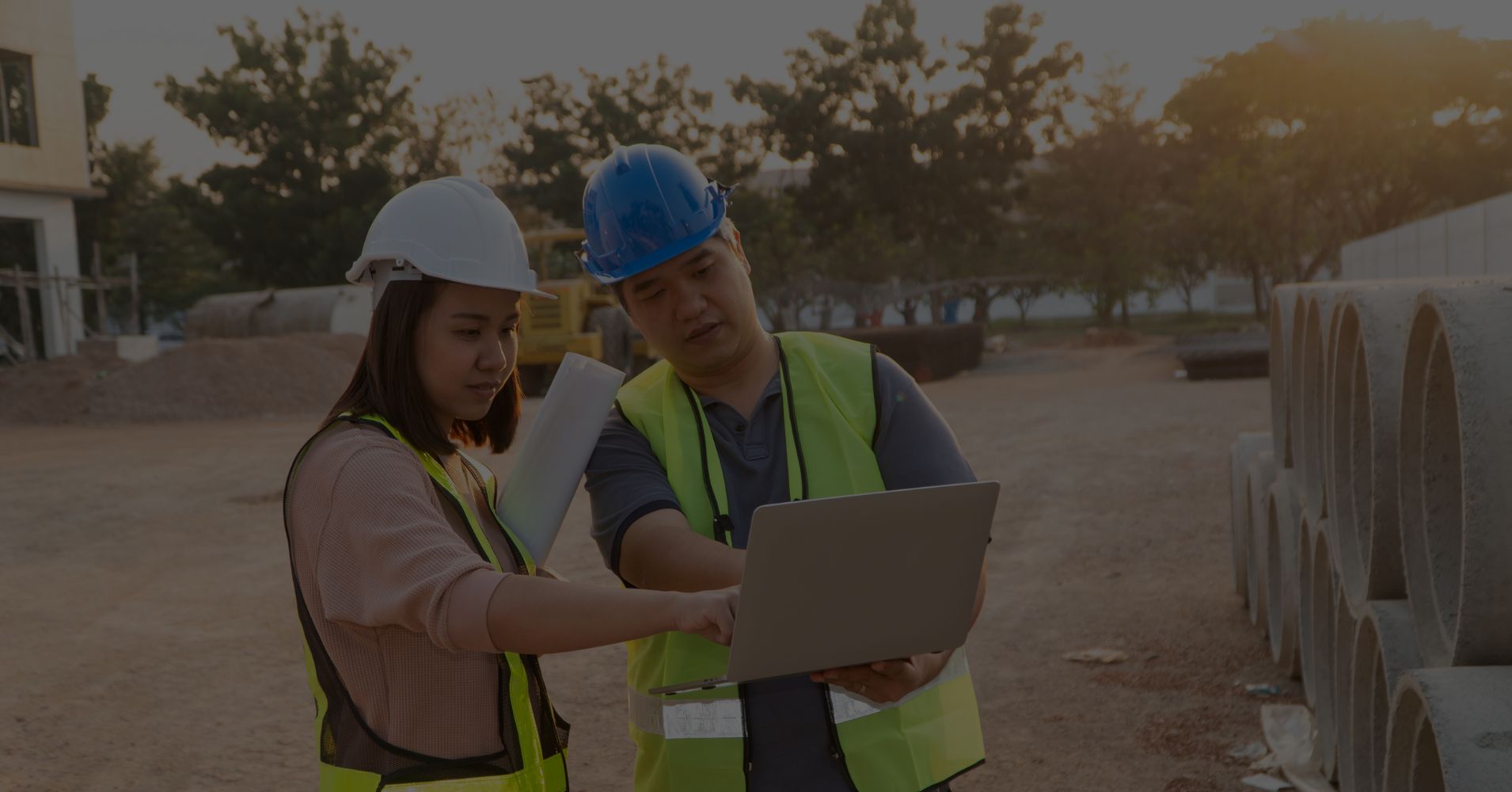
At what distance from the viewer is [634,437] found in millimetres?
2174

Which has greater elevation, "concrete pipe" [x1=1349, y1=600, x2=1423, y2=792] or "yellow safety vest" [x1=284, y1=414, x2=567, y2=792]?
"yellow safety vest" [x1=284, y1=414, x2=567, y2=792]

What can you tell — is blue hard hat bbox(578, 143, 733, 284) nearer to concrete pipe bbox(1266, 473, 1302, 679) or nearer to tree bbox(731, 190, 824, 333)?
concrete pipe bbox(1266, 473, 1302, 679)

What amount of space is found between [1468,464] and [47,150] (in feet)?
93.3

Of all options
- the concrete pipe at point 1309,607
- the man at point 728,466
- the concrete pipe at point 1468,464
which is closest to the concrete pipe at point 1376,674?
the concrete pipe at point 1468,464

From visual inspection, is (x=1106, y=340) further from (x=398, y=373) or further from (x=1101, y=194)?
(x=398, y=373)

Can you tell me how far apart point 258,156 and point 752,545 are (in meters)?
42.7

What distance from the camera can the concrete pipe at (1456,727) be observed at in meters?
1.74

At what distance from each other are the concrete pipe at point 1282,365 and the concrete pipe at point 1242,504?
64 centimetres

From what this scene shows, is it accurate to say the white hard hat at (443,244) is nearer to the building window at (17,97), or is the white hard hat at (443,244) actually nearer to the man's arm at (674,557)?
the man's arm at (674,557)

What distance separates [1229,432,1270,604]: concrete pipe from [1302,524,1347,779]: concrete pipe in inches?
75.7

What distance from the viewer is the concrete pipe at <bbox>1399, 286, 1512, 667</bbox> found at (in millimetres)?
1880

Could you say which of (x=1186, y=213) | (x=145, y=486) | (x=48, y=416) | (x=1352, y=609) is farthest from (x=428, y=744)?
(x=1186, y=213)

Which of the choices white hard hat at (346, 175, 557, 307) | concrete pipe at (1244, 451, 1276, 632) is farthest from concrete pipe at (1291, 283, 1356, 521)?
white hard hat at (346, 175, 557, 307)

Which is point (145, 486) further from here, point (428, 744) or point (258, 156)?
point (258, 156)
